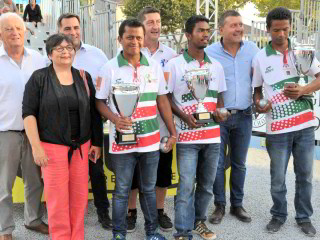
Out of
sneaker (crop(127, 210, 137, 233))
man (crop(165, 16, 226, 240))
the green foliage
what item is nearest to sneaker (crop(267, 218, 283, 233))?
man (crop(165, 16, 226, 240))

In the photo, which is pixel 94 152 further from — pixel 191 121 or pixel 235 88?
pixel 235 88

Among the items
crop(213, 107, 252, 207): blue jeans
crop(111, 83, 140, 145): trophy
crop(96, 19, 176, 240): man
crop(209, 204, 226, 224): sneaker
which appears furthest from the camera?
crop(209, 204, 226, 224): sneaker

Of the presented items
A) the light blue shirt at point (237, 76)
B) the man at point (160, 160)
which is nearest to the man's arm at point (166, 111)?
the man at point (160, 160)

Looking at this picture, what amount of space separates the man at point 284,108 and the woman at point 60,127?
64.4 inches

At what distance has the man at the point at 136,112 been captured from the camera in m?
3.38

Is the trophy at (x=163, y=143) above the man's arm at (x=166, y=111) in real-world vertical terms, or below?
below

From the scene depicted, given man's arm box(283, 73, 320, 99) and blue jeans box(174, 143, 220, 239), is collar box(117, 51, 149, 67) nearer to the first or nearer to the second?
blue jeans box(174, 143, 220, 239)

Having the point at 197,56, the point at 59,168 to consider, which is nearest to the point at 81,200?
the point at 59,168

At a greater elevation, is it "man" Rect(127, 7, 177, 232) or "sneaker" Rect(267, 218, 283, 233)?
"man" Rect(127, 7, 177, 232)

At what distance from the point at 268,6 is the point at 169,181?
21.2 meters

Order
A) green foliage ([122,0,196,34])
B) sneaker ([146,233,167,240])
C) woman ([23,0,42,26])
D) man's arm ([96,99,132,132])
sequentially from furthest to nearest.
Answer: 1. green foliage ([122,0,196,34])
2. woman ([23,0,42,26])
3. sneaker ([146,233,167,240])
4. man's arm ([96,99,132,132])

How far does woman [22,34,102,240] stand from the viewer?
3246 mm

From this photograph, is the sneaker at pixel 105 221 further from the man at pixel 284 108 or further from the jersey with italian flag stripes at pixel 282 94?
the jersey with italian flag stripes at pixel 282 94

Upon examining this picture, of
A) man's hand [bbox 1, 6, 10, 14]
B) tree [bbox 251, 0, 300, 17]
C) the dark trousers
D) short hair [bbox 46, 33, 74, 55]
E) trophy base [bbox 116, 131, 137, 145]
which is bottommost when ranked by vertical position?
the dark trousers
